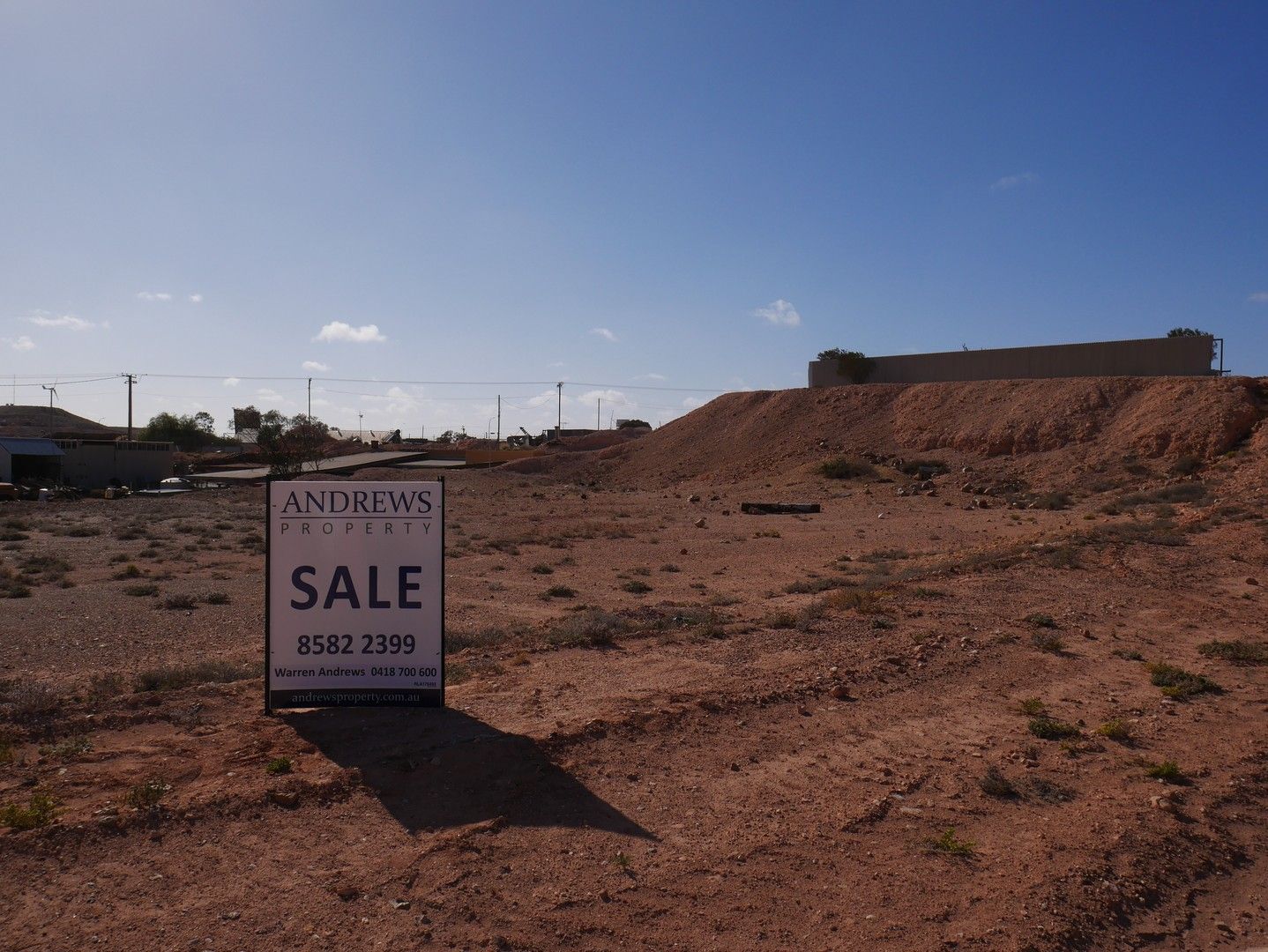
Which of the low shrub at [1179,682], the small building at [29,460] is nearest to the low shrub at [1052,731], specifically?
the low shrub at [1179,682]

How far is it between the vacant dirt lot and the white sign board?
36cm

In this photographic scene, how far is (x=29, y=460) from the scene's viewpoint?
204 ft

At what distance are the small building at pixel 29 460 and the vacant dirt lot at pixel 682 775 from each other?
49452mm

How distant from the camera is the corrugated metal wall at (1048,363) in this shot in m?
59.4

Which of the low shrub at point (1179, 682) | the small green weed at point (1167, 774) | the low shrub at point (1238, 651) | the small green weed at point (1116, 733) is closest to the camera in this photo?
the small green weed at point (1167, 774)

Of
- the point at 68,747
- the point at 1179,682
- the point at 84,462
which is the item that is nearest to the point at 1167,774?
the point at 1179,682

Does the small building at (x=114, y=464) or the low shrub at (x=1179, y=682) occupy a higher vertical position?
the small building at (x=114, y=464)

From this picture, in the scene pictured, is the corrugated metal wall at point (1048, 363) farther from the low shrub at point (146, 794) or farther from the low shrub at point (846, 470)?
the low shrub at point (146, 794)

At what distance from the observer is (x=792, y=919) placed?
17.1 feet

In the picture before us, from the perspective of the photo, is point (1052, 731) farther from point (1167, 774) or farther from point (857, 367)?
point (857, 367)

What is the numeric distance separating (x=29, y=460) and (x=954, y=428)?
192 ft

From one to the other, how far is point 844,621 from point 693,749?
6062 mm

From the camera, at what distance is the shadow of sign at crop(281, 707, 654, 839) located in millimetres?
6473

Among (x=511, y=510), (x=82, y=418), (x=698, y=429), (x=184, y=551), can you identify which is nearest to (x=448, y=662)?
(x=184, y=551)
